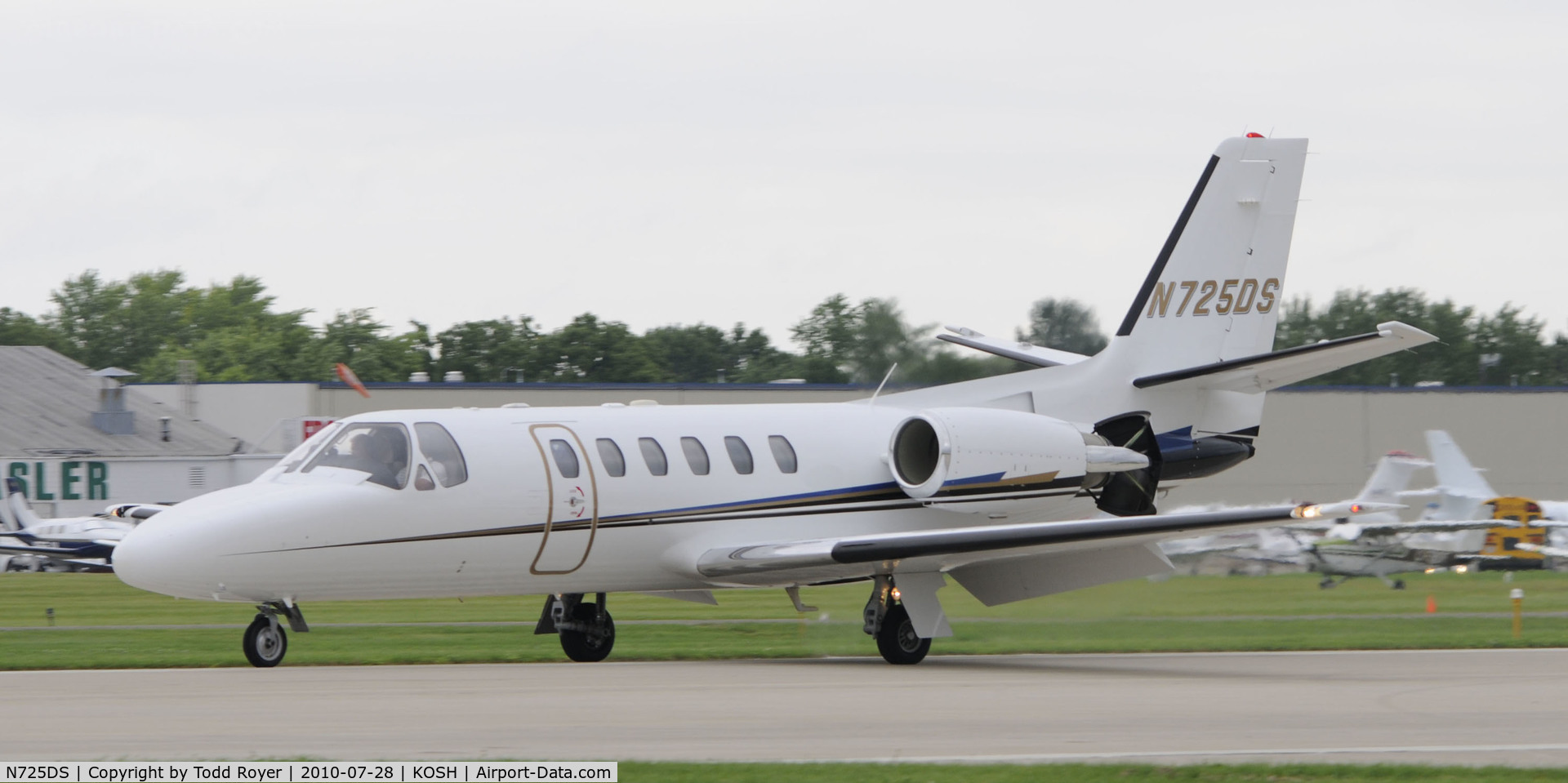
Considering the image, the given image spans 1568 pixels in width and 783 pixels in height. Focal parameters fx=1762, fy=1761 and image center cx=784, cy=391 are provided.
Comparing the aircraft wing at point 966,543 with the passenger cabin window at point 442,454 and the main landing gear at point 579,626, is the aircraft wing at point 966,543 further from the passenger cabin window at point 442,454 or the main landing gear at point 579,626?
the passenger cabin window at point 442,454

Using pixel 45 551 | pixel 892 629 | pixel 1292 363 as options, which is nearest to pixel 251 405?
pixel 45 551

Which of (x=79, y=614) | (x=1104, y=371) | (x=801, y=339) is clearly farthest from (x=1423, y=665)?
(x=801, y=339)

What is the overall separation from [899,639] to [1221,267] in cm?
660

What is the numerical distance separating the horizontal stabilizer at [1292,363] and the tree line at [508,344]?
28.5 metres

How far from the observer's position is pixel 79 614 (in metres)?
28.4

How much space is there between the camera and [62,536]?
4481 cm

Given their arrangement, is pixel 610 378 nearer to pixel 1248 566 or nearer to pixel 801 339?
pixel 801 339

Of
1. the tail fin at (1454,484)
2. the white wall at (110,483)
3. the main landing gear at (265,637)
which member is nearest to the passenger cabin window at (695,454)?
the main landing gear at (265,637)

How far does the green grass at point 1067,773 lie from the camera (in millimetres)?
9445

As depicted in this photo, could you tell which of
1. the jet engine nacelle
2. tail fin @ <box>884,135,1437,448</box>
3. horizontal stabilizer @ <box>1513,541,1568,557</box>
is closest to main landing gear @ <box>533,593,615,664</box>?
the jet engine nacelle

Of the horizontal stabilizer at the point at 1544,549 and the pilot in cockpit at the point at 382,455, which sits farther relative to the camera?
the horizontal stabilizer at the point at 1544,549

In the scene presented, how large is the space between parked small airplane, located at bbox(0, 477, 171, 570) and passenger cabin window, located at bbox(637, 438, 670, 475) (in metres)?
27.9

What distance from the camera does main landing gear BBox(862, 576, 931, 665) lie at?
18156mm

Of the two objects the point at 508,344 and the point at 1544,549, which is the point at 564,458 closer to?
the point at 1544,549
